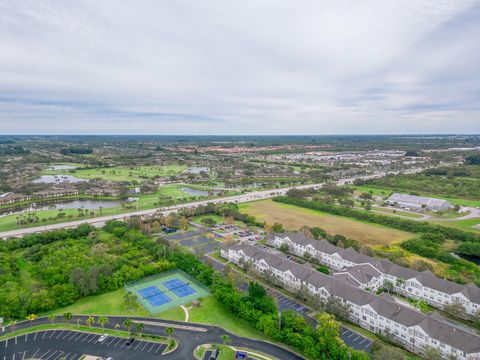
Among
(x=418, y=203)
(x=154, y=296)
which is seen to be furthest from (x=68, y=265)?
(x=418, y=203)

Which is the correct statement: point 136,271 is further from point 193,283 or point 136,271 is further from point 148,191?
point 148,191

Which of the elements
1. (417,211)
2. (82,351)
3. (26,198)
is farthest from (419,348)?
(26,198)

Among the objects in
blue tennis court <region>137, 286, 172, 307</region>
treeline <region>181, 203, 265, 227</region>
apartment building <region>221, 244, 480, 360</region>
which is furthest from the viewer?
treeline <region>181, 203, 265, 227</region>

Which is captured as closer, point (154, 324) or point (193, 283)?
point (154, 324)

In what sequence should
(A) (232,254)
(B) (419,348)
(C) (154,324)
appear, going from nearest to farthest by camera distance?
1. (B) (419,348)
2. (C) (154,324)
3. (A) (232,254)

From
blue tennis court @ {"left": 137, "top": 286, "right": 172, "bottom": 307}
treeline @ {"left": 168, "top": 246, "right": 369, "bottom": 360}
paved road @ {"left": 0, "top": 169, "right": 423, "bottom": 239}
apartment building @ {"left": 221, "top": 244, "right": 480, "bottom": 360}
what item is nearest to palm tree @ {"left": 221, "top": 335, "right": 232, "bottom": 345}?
treeline @ {"left": 168, "top": 246, "right": 369, "bottom": 360}

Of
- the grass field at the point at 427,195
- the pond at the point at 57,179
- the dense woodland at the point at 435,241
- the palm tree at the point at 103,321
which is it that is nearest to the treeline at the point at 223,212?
the dense woodland at the point at 435,241

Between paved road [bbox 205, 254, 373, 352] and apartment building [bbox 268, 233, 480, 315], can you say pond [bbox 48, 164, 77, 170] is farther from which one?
apartment building [bbox 268, 233, 480, 315]
